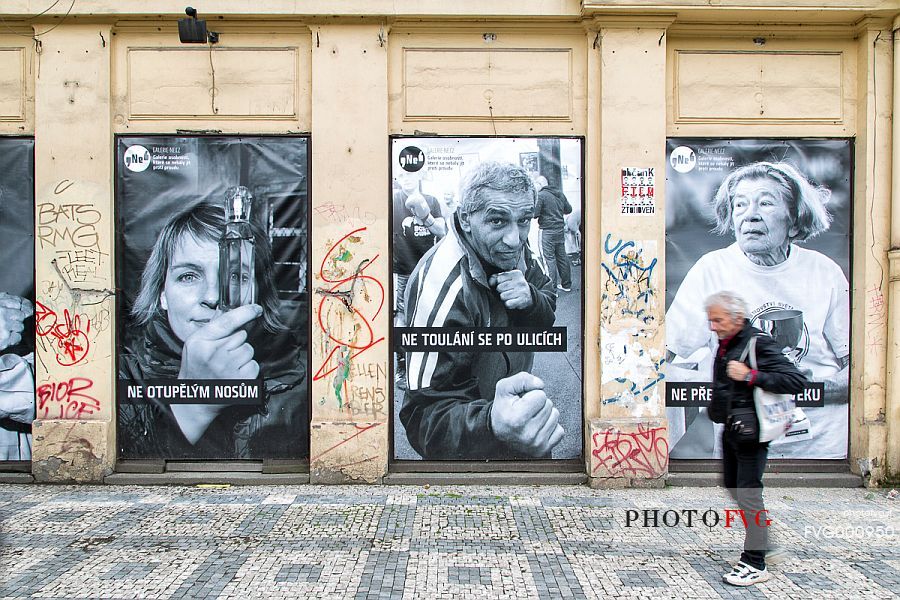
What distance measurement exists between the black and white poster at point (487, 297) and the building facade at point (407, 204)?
4 centimetres

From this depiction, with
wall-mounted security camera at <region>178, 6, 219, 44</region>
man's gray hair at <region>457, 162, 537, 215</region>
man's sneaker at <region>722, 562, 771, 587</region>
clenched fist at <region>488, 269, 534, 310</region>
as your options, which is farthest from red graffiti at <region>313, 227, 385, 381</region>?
man's sneaker at <region>722, 562, 771, 587</region>

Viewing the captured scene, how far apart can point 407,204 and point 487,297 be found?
4.44ft

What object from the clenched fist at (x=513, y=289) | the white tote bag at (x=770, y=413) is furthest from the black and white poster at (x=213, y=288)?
the white tote bag at (x=770, y=413)

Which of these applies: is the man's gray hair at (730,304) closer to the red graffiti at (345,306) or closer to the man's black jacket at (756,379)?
the man's black jacket at (756,379)

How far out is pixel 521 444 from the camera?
7.21m

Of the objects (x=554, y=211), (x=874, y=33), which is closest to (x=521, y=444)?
(x=554, y=211)

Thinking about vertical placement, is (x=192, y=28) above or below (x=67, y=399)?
above

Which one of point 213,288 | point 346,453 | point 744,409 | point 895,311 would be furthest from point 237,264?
point 895,311

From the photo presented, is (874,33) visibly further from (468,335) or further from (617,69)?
(468,335)

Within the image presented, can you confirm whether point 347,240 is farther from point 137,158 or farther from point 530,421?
point 530,421

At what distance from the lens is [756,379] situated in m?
4.50

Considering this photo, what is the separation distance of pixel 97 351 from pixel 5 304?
48.0 inches

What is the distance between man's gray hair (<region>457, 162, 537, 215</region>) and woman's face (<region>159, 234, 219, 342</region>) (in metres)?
2.83

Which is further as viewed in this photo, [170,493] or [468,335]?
[468,335]
